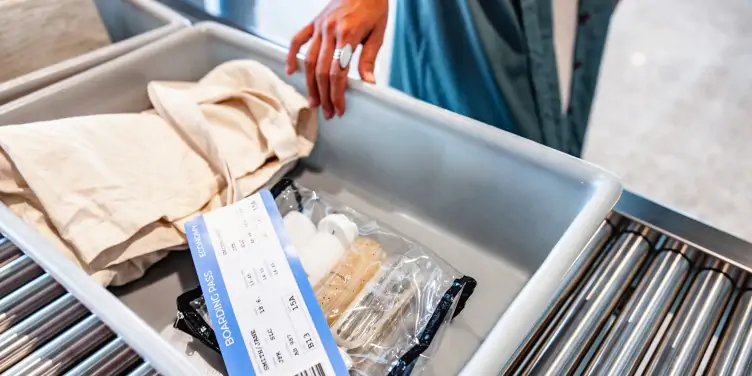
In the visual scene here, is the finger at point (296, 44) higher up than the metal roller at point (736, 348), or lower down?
lower down

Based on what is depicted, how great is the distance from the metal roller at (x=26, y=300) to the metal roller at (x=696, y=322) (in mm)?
453

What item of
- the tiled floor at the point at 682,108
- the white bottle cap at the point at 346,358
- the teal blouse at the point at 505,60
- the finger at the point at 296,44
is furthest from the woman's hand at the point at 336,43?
the tiled floor at the point at 682,108

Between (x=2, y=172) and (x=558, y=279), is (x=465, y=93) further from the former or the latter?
(x=2, y=172)

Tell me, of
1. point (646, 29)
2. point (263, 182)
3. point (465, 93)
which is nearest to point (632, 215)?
point (465, 93)

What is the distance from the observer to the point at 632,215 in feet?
1.84

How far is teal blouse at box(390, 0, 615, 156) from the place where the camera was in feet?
2.20

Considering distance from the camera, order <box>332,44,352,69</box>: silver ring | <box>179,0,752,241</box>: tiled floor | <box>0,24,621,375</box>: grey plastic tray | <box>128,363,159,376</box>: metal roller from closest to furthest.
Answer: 1. <box>128,363,159,376</box>: metal roller
2. <box>0,24,621,375</box>: grey plastic tray
3. <box>332,44,352,69</box>: silver ring
4. <box>179,0,752,241</box>: tiled floor

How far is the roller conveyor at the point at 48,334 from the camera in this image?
379 mm

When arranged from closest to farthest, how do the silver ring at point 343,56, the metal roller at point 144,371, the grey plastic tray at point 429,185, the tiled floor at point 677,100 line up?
the metal roller at point 144,371, the grey plastic tray at point 429,185, the silver ring at point 343,56, the tiled floor at point 677,100

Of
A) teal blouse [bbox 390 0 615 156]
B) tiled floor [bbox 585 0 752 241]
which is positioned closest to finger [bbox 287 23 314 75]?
teal blouse [bbox 390 0 615 156]

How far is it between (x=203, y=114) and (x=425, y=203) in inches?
10.2

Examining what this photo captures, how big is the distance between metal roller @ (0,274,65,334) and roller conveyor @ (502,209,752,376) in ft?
1.12

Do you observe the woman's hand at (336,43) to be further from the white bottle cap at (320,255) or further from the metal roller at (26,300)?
the metal roller at (26,300)

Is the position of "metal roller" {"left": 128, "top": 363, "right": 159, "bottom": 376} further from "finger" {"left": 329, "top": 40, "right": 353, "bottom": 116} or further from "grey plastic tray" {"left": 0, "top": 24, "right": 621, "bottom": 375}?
"finger" {"left": 329, "top": 40, "right": 353, "bottom": 116}
